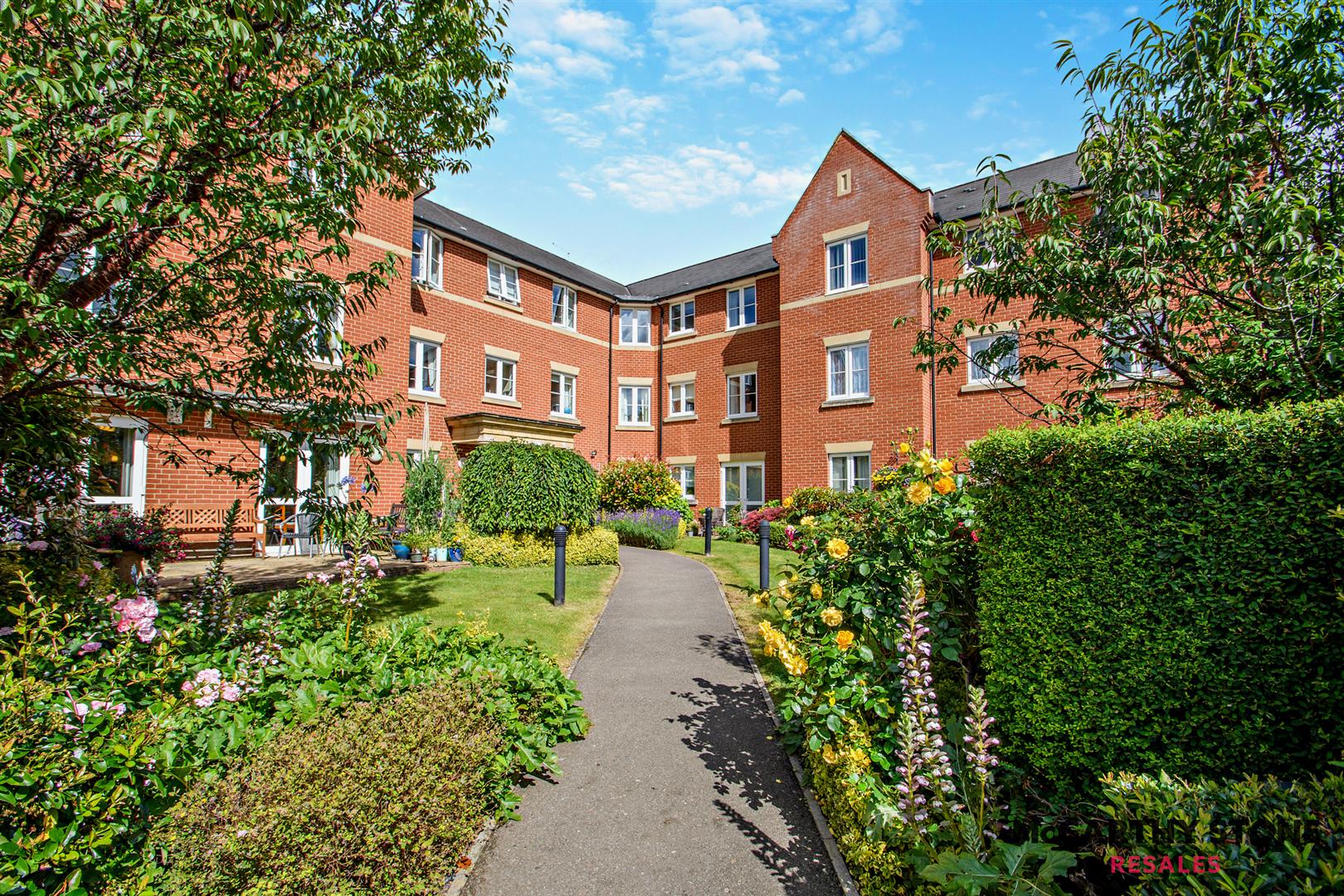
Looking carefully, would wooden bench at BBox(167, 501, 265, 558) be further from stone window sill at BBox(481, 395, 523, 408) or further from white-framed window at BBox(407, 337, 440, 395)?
stone window sill at BBox(481, 395, 523, 408)

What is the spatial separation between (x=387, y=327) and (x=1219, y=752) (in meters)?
17.1

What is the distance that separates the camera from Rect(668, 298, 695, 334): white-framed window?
24250 mm

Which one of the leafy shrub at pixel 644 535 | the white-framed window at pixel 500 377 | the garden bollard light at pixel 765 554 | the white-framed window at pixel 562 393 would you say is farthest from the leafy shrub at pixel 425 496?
the garden bollard light at pixel 765 554

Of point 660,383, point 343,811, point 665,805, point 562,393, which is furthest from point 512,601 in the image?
point 660,383

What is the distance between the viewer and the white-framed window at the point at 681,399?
78.1ft

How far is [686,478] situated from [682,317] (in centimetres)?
676

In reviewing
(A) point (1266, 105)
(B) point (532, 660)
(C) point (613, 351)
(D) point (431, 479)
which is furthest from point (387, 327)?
(A) point (1266, 105)

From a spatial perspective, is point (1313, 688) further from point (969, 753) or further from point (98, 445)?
point (98, 445)

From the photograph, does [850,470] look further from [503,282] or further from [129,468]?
[129,468]

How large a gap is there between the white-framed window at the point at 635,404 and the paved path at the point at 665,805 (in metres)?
18.4

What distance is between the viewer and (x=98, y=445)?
4863 mm

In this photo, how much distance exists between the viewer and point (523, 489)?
12492 mm

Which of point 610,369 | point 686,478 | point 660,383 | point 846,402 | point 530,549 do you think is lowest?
point 530,549

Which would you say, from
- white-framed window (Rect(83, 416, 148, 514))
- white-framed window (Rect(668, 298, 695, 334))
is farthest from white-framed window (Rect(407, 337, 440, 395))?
white-framed window (Rect(668, 298, 695, 334))
